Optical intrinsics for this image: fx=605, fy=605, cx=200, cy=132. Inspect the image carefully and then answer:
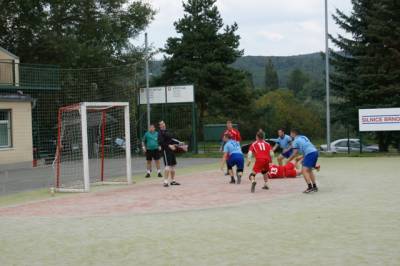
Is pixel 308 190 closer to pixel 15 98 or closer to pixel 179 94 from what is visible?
pixel 15 98

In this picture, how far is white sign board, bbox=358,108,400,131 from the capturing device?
29656mm

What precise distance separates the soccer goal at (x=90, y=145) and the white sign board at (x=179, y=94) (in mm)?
9069

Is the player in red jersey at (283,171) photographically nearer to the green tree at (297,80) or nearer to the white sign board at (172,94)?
the white sign board at (172,94)

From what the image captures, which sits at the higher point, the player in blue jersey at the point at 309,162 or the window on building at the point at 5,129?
the window on building at the point at 5,129

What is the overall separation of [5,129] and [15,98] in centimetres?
155

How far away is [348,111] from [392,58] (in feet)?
12.2

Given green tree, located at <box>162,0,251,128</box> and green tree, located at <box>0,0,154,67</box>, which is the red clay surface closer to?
green tree, located at <box>0,0,154,67</box>

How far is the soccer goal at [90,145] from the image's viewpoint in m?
17.3

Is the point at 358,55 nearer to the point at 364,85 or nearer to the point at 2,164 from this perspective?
the point at 364,85

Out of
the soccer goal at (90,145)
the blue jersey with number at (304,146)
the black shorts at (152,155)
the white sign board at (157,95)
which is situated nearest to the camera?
the blue jersey with number at (304,146)

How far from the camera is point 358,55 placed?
116 feet

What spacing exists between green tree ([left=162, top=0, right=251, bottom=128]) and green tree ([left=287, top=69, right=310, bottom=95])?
83494 millimetres

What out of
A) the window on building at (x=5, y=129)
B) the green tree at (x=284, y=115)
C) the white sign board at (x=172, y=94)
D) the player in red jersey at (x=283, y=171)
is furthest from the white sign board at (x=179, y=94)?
the player in red jersey at (x=283, y=171)

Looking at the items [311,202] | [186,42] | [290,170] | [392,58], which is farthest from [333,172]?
[186,42]
